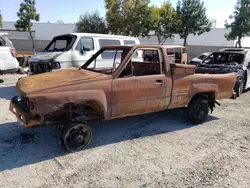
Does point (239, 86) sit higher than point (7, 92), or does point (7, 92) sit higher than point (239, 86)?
point (239, 86)

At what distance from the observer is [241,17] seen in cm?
2380

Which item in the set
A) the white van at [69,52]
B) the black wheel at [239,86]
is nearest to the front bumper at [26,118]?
the white van at [69,52]

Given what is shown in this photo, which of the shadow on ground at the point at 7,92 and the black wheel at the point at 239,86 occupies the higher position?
the black wheel at the point at 239,86

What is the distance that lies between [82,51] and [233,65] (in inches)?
213

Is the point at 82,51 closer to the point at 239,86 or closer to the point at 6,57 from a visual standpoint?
the point at 6,57

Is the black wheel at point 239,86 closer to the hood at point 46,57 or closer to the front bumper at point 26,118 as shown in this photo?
the hood at point 46,57

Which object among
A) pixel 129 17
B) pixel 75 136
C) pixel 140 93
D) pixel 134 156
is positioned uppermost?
pixel 129 17

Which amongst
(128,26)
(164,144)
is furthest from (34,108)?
(128,26)

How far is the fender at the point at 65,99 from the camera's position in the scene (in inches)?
141

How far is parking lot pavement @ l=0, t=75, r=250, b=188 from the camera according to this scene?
335cm

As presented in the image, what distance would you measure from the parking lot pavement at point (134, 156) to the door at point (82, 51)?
3020 mm

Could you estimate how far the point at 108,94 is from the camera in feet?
13.8

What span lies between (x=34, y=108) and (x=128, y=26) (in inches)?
753

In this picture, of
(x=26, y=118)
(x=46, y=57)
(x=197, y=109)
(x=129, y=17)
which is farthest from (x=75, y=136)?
(x=129, y=17)
